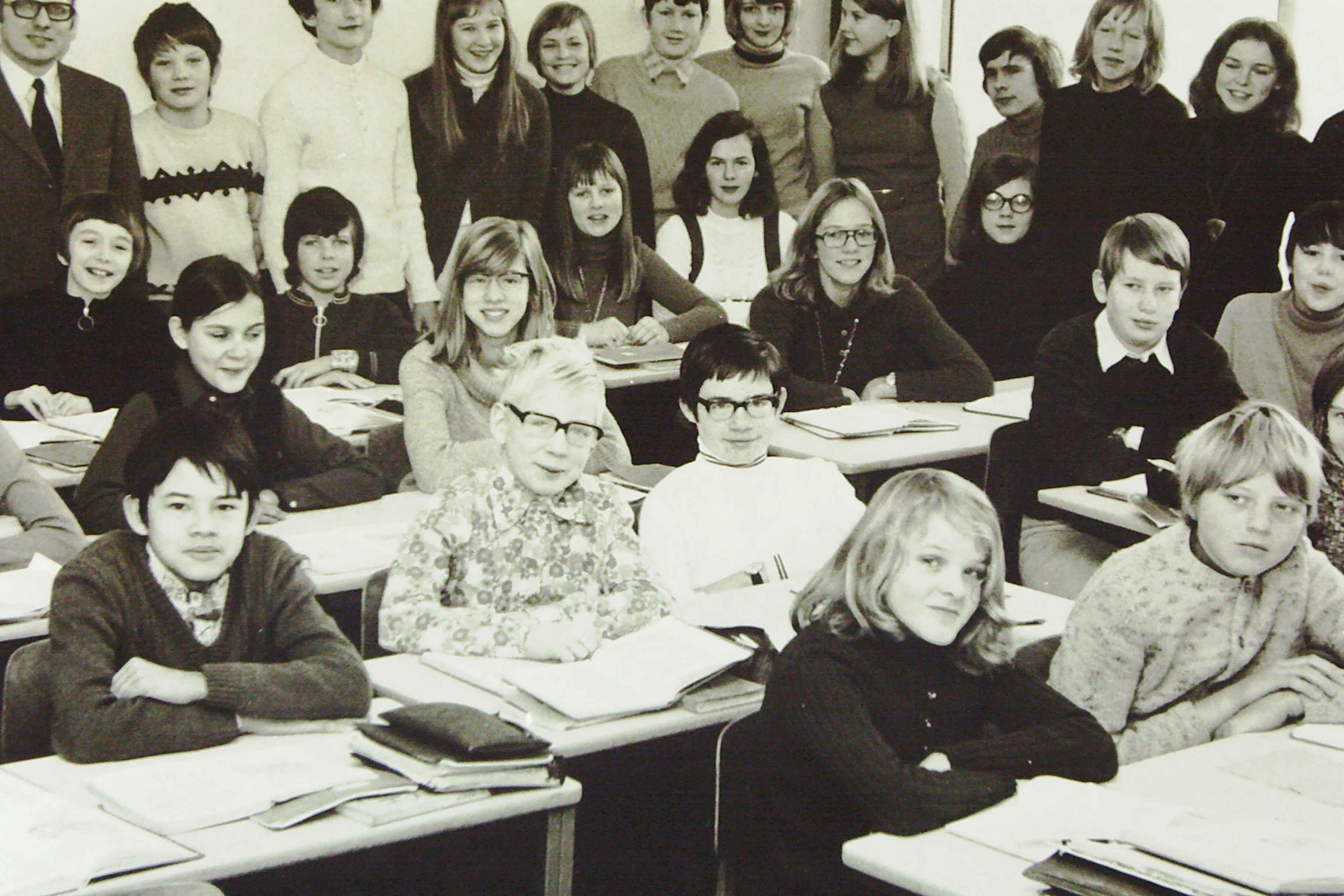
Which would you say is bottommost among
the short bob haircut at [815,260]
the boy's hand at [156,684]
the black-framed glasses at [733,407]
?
the boy's hand at [156,684]

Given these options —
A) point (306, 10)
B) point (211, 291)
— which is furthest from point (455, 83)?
point (211, 291)

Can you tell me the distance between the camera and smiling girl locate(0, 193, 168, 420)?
15.1 ft

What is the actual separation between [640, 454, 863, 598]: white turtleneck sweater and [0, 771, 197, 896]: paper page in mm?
1454

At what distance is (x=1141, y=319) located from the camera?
4199 mm

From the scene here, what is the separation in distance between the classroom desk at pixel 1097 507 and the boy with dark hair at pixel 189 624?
190cm

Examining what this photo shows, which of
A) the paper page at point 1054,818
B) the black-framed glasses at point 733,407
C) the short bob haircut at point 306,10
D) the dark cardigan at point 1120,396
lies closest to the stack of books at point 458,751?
the paper page at point 1054,818

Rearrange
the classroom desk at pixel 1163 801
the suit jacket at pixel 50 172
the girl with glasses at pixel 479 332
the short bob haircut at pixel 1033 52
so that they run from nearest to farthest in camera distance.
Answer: the classroom desk at pixel 1163 801 → the girl with glasses at pixel 479 332 → the suit jacket at pixel 50 172 → the short bob haircut at pixel 1033 52

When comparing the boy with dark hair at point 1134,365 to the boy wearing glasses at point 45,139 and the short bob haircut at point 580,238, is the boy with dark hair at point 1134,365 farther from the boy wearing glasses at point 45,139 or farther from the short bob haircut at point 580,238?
the boy wearing glasses at point 45,139

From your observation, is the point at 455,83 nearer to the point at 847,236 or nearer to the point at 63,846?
the point at 847,236

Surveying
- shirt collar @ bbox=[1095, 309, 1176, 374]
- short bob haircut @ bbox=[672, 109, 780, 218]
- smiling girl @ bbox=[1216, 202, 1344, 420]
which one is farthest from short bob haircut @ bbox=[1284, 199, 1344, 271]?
short bob haircut @ bbox=[672, 109, 780, 218]

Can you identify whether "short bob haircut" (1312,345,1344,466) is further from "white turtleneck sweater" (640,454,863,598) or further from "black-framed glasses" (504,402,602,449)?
"black-framed glasses" (504,402,602,449)

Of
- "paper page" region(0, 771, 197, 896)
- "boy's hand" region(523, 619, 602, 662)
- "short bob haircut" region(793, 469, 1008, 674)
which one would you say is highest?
"short bob haircut" region(793, 469, 1008, 674)

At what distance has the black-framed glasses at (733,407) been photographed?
349 cm

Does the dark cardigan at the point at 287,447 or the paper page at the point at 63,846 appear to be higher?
the dark cardigan at the point at 287,447
